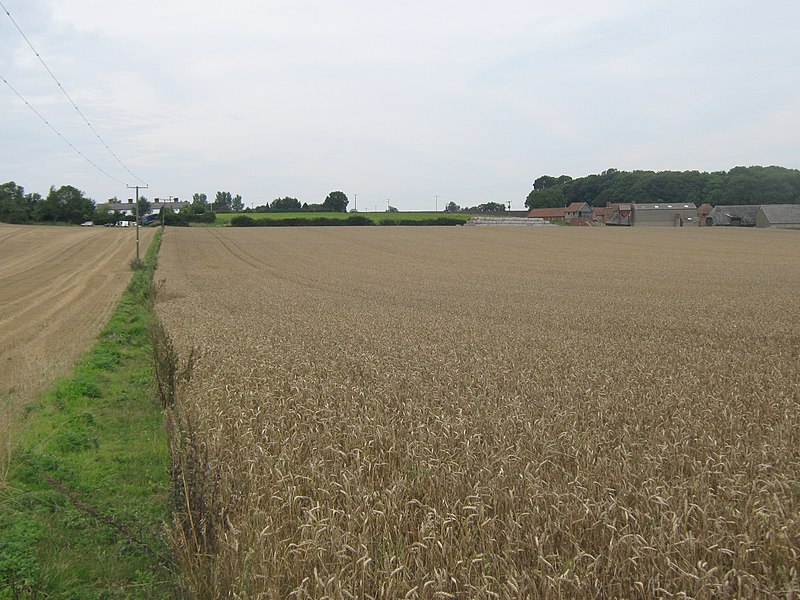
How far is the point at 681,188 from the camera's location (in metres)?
144

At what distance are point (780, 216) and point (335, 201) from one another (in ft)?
304

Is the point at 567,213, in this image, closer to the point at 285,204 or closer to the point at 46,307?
the point at 285,204

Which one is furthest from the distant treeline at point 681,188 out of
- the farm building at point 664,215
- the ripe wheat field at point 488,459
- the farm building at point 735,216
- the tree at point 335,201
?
the ripe wheat field at point 488,459

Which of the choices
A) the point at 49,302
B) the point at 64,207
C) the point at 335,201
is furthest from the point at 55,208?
the point at 49,302

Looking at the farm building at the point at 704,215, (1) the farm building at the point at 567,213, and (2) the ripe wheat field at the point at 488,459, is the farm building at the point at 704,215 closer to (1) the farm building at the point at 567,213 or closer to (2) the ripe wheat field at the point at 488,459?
(1) the farm building at the point at 567,213

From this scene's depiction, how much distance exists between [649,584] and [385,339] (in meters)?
9.76

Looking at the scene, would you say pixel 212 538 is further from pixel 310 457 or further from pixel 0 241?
pixel 0 241

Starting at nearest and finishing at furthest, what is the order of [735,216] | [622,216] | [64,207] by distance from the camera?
[64,207] < [735,216] < [622,216]

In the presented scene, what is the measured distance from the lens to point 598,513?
16.1ft

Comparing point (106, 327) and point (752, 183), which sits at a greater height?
point (752, 183)

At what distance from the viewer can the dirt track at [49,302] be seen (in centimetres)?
1344

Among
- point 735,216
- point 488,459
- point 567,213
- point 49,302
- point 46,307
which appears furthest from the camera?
point 567,213

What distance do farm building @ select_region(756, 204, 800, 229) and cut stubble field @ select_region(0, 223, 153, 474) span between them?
9429 cm

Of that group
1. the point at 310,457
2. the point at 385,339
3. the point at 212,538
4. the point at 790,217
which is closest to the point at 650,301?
the point at 385,339
